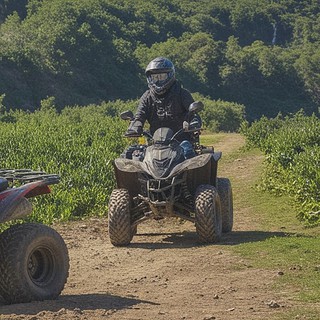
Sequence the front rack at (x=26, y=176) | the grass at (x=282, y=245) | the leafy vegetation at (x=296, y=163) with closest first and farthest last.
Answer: the front rack at (x=26, y=176) < the grass at (x=282, y=245) < the leafy vegetation at (x=296, y=163)

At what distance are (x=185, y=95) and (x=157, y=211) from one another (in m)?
1.86

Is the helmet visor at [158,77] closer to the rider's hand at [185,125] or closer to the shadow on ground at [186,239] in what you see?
the rider's hand at [185,125]

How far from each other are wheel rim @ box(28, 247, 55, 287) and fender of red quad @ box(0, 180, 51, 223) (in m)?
0.40

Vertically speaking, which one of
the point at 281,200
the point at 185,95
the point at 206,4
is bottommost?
the point at 281,200

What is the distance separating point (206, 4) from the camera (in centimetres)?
11062

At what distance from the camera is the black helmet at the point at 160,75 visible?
13.2 meters

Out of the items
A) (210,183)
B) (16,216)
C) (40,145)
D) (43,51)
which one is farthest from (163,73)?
(43,51)

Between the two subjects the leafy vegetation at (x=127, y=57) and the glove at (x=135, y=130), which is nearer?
the glove at (x=135, y=130)

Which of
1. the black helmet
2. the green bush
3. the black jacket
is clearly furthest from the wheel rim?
the green bush

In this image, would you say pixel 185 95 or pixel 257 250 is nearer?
pixel 257 250

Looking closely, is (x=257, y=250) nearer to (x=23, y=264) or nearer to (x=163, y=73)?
(x=163, y=73)

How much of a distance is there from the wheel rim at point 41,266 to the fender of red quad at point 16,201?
0.40 m

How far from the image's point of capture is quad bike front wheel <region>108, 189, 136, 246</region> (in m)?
12.5

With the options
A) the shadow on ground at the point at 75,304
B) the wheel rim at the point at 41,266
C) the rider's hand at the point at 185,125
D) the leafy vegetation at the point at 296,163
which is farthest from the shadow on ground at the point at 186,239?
the wheel rim at the point at 41,266
